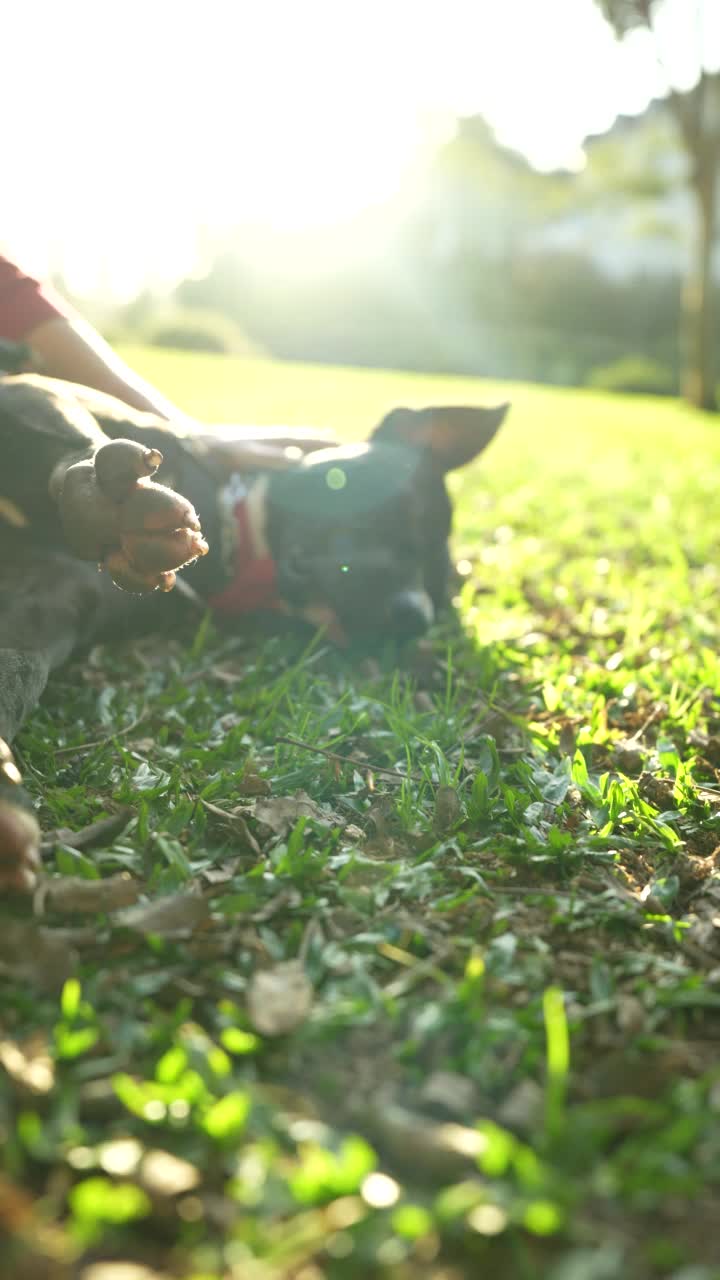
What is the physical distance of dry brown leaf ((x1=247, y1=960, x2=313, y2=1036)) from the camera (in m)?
1.50

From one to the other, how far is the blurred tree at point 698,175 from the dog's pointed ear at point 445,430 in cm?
1399

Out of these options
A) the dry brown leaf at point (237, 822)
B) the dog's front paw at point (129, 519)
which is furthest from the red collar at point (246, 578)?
the dry brown leaf at point (237, 822)

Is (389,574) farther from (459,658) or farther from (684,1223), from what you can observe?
(684,1223)

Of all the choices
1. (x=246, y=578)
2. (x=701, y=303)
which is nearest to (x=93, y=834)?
(x=246, y=578)

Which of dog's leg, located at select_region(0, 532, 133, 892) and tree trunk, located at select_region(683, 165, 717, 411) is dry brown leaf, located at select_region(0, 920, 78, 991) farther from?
tree trunk, located at select_region(683, 165, 717, 411)

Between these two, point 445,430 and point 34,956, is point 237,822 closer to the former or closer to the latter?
point 34,956

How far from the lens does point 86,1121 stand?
1.32m

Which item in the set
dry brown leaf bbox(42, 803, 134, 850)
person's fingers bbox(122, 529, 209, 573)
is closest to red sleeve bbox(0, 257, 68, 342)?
person's fingers bbox(122, 529, 209, 573)

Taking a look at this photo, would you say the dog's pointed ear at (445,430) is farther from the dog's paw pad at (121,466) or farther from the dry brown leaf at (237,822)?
the dry brown leaf at (237,822)

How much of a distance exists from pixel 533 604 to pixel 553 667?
0.86 metres

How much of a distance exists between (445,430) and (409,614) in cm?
73

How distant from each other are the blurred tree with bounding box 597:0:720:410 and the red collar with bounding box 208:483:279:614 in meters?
14.5

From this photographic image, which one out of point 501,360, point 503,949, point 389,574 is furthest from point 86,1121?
point 501,360

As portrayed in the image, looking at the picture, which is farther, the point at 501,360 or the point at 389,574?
the point at 501,360
